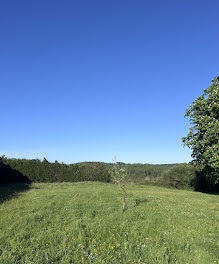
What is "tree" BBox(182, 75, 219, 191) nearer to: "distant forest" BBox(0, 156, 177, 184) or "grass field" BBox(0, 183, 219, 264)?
"grass field" BBox(0, 183, 219, 264)

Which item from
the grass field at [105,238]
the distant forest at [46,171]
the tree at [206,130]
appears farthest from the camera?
the distant forest at [46,171]

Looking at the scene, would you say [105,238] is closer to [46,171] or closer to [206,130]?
[206,130]

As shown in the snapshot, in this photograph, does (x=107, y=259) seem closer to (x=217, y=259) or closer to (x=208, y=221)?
(x=217, y=259)

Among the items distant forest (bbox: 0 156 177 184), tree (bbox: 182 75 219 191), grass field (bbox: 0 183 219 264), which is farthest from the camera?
distant forest (bbox: 0 156 177 184)

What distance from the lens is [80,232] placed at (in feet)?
22.1

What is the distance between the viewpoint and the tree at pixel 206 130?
16766mm

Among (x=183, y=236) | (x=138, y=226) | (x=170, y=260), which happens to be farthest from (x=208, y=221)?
(x=170, y=260)

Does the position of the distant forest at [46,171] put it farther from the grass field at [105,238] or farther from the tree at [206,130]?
the grass field at [105,238]

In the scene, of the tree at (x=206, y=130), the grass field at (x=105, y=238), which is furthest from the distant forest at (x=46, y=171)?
the grass field at (x=105, y=238)

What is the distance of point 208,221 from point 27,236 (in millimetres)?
8393

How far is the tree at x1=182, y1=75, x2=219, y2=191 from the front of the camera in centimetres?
1677

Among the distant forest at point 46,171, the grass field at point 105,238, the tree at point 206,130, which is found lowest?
the grass field at point 105,238

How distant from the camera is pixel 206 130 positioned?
61.4ft

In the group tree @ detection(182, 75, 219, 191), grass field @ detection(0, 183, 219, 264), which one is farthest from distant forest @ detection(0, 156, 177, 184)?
grass field @ detection(0, 183, 219, 264)
